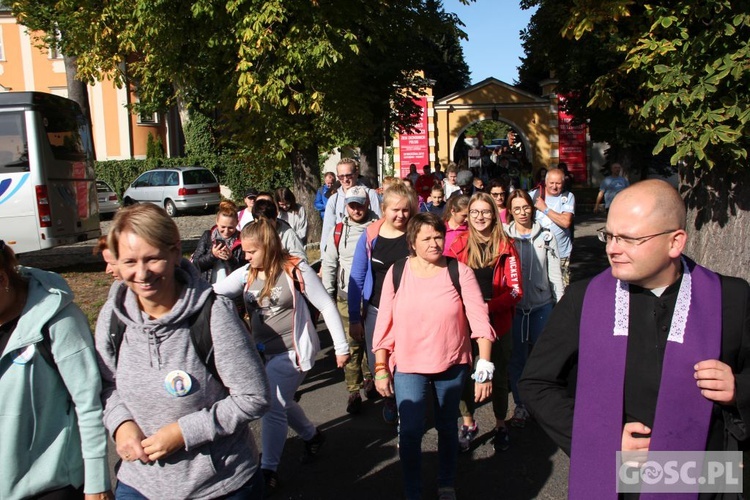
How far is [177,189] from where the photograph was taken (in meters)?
24.6

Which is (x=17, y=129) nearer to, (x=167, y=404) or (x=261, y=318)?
(x=261, y=318)

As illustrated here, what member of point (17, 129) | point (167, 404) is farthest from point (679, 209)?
point (17, 129)

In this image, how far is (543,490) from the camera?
4.21m

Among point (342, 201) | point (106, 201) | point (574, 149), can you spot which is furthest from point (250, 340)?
point (574, 149)

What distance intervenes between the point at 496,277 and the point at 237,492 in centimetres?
270

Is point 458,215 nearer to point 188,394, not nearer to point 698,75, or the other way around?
point 698,75

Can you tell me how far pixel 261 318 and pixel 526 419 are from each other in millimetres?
2332

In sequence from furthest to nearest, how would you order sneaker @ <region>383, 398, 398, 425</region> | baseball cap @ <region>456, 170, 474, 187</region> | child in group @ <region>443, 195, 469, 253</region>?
1. baseball cap @ <region>456, 170, 474, 187</region>
2. child in group @ <region>443, 195, 469, 253</region>
3. sneaker @ <region>383, 398, 398, 425</region>

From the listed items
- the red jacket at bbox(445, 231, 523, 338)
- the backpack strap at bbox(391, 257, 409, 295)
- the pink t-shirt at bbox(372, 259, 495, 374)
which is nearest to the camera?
the pink t-shirt at bbox(372, 259, 495, 374)

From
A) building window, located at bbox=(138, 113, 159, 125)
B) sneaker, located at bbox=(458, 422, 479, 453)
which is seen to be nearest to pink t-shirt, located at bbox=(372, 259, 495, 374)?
sneaker, located at bbox=(458, 422, 479, 453)

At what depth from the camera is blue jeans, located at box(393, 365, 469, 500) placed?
12.5 ft

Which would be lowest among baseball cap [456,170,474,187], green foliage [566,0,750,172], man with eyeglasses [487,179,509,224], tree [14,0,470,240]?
man with eyeglasses [487,179,509,224]

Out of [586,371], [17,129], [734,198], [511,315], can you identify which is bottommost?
[511,315]

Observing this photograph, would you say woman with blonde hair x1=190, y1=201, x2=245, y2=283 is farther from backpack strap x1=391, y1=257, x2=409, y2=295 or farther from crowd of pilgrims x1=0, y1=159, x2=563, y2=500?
backpack strap x1=391, y1=257, x2=409, y2=295
